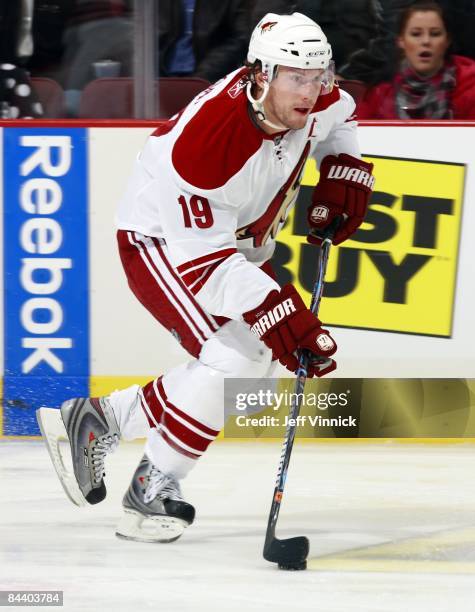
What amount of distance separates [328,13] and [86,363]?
3.80ft

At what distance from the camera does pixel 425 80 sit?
346cm

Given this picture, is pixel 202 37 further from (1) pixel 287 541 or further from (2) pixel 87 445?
(1) pixel 287 541

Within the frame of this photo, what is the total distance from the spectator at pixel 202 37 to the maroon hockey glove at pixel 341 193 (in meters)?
0.62

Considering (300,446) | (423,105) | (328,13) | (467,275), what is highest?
(328,13)

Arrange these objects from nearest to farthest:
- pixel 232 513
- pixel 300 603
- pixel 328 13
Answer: pixel 300 603 < pixel 232 513 < pixel 328 13

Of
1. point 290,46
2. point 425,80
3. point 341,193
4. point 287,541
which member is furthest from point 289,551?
point 425,80

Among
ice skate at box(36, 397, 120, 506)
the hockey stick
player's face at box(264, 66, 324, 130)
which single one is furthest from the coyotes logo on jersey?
ice skate at box(36, 397, 120, 506)

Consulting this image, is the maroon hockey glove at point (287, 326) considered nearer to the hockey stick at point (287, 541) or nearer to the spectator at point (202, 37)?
the hockey stick at point (287, 541)

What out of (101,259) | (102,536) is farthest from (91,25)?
(102,536)

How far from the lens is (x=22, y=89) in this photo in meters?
3.51

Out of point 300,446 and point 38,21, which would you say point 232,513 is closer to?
point 300,446

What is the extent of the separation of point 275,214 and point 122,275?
902 millimetres

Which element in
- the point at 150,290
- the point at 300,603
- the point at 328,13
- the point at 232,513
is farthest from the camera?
the point at 328,13

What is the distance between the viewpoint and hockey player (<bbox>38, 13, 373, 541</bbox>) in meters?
2.45
